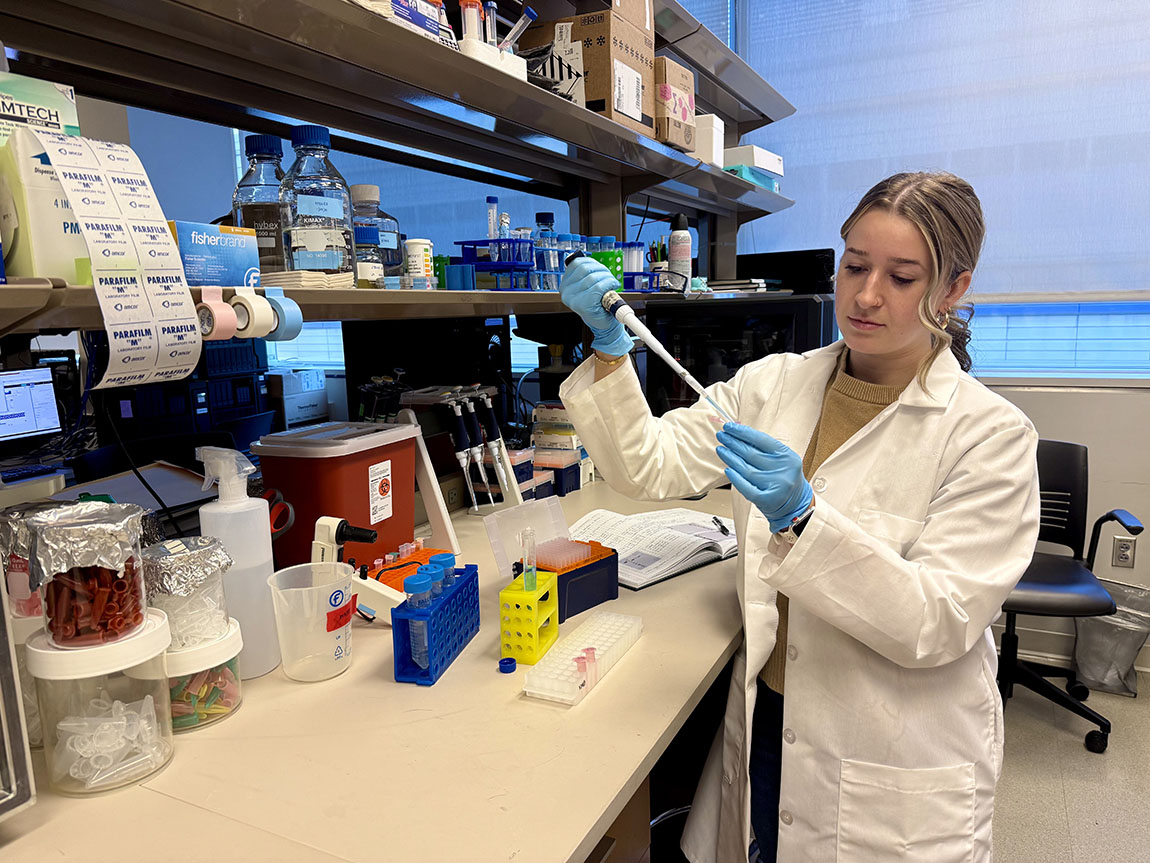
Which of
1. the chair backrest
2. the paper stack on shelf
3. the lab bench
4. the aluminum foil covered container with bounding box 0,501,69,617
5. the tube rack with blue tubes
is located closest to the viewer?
the lab bench

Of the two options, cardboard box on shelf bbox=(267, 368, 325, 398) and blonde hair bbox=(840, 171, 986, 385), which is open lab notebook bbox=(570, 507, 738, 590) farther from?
cardboard box on shelf bbox=(267, 368, 325, 398)

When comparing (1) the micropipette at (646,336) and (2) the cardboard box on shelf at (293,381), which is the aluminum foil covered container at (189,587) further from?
(2) the cardboard box on shelf at (293,381)

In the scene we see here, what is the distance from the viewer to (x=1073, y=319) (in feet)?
9.55

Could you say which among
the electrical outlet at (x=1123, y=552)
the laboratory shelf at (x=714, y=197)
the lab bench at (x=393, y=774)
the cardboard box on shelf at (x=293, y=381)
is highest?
the laboratory shelf at (x=714, y=197)

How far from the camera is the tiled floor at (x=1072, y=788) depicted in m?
1.94

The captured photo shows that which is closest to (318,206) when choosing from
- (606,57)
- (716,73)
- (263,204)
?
(263,204)

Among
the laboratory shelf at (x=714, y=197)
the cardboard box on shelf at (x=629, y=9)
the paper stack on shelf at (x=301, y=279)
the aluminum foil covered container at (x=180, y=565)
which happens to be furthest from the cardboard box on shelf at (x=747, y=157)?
the aluminum foil covered container at (x=180, y=565)

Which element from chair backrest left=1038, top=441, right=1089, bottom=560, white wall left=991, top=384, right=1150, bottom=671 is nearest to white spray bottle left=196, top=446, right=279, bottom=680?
chair backrest left=1038, top=441, right=1089, bottom=560

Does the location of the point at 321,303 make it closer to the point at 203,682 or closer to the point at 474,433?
the point at 203,682

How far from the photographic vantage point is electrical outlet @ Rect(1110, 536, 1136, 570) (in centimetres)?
275

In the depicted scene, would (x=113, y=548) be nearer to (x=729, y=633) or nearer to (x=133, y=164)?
(x=133, y=164)

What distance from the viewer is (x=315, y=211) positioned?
1.12 metres

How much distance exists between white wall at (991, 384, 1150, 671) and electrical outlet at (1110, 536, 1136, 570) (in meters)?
0.02

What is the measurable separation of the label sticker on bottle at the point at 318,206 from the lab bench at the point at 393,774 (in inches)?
26.5
